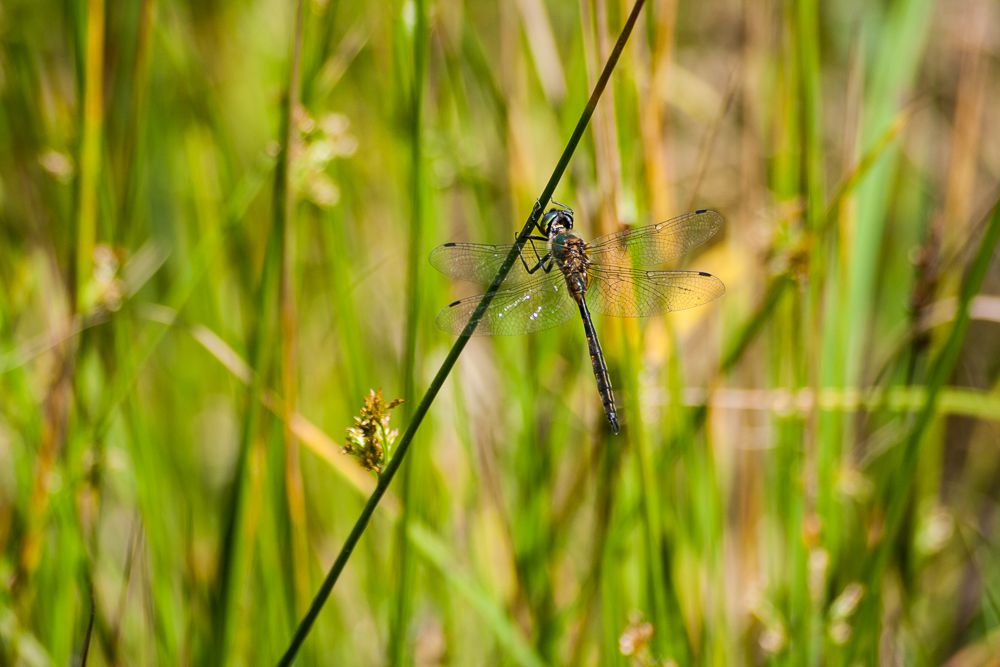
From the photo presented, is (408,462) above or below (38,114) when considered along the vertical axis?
below

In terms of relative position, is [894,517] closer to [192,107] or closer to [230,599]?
[230,599]

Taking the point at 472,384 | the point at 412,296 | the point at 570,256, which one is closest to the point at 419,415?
the point at 412,296

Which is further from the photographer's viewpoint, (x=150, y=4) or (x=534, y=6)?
(x=534, y=6)

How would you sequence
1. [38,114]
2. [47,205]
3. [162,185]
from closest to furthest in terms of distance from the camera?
[38,114], [47,205], [162,185]

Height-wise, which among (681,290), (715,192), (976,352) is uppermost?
(715,192)

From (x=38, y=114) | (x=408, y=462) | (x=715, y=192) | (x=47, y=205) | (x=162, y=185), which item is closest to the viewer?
(x=408, y=462)

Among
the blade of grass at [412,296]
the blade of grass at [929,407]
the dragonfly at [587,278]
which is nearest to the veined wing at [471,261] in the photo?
the dragonfly at [587,278]

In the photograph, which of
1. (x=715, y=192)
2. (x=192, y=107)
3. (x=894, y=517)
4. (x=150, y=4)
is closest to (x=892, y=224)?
(x=715, y=192)
